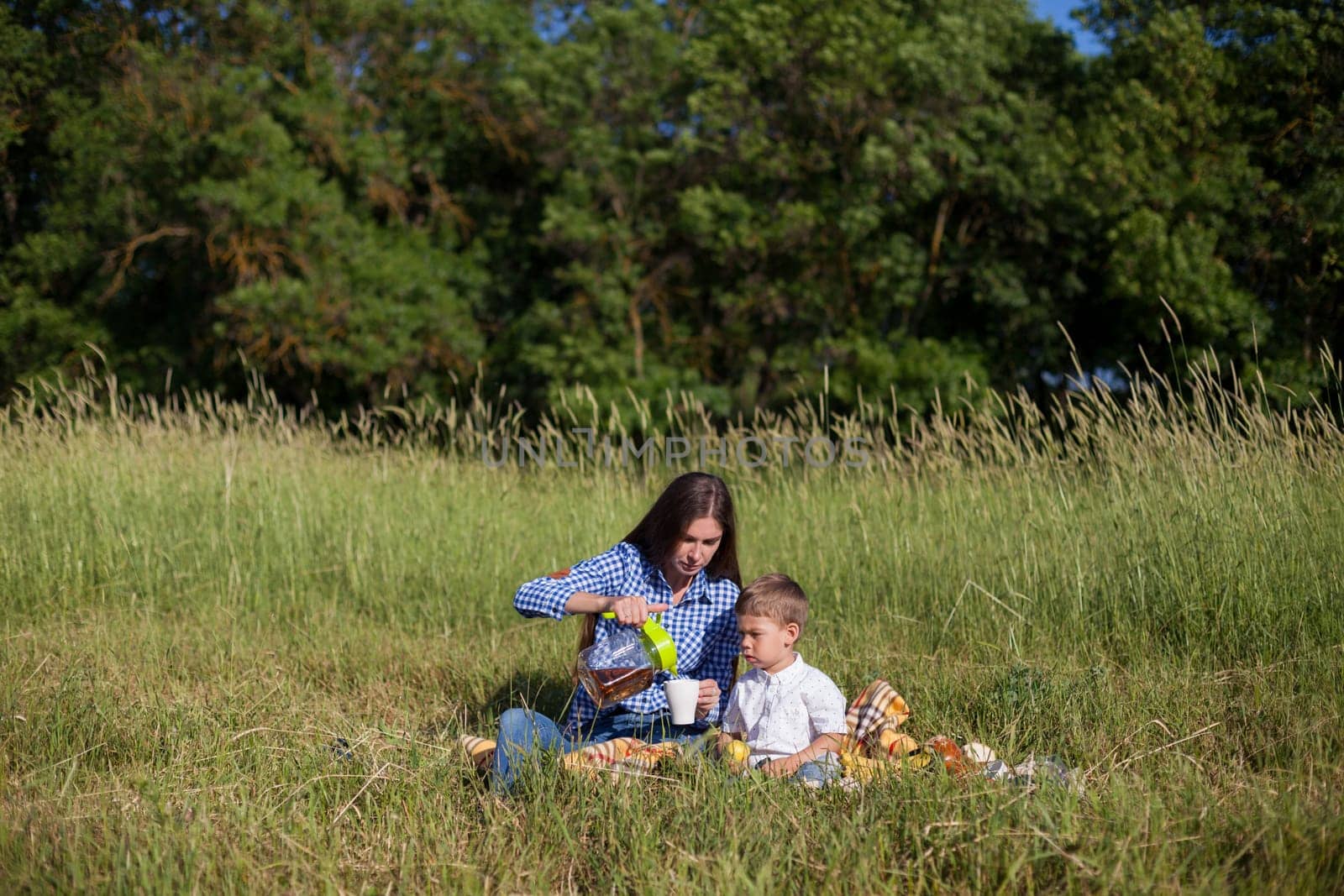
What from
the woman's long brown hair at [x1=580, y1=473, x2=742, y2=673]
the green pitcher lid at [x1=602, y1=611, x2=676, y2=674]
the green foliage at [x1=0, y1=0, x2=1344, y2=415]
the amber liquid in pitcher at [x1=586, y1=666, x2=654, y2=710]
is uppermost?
the green foliage at [x1=0, y1=0, x2=1344, y2=415]

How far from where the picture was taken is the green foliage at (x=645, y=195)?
44.9 feet

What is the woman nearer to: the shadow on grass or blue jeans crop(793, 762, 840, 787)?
blue jeans crop(793, 762, 840, 787)

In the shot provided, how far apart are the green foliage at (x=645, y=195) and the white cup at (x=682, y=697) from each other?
437 inches

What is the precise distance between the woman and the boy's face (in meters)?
0.30

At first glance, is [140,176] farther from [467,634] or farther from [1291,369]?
[1291,369]

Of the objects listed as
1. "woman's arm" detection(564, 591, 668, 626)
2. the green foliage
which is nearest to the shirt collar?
"woman's arm" detection(564, 591, 668, 626)

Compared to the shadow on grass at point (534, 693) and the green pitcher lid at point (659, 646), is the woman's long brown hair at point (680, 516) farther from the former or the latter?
the shadow on grass at point (534, 693)

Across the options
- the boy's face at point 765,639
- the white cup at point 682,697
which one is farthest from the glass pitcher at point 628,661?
the boy's face at point 765,639

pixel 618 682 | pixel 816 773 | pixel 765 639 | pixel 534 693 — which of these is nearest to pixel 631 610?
pixel 618 682

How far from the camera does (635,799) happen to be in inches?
138

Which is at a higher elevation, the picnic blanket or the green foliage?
the green foliage

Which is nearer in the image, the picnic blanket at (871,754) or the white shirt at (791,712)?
the picnic blanket at (871,754)

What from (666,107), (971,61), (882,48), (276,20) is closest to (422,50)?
(276,20)

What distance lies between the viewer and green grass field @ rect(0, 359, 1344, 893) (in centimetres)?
318
